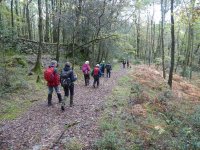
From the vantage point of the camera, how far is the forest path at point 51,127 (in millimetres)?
7898

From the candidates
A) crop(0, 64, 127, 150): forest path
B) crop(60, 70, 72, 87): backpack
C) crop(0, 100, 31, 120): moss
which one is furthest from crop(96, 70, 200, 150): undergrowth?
crop(0, 100, 31, 120): moss

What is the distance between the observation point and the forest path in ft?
25.9

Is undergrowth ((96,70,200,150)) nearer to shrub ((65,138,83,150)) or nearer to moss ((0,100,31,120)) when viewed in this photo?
shrub ((65,138,83,150))

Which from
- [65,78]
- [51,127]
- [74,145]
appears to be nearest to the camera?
[74,145]

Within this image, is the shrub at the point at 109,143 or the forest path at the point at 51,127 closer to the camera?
the shrub at the point at 109,143

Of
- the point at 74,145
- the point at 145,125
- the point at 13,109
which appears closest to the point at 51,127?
the point at 74,145

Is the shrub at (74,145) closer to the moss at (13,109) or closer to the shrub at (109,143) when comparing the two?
the shrub at (109,143)

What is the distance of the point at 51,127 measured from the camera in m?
9.12

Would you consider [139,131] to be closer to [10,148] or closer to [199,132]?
[199,132]

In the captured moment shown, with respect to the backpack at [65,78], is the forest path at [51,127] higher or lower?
lower

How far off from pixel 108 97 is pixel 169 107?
3.34 metres

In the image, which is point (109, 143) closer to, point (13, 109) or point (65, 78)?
point (65, 78)

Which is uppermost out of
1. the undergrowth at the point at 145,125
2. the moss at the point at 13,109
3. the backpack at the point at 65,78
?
the backpack at the point at 65,78

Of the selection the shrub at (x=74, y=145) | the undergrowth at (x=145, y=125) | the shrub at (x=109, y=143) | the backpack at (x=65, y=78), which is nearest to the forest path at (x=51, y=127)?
the shrub at (x=74, y=145)
